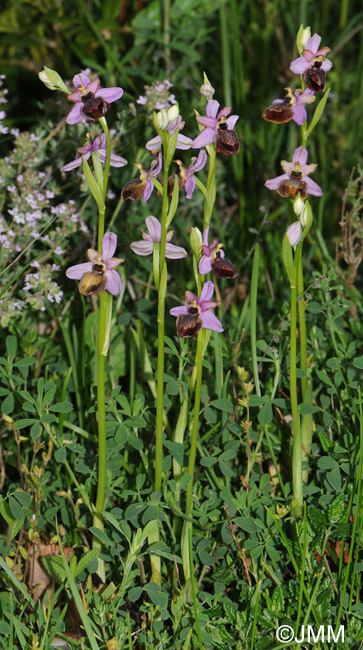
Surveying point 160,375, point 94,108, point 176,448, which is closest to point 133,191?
point 94,108

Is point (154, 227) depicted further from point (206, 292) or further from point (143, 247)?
point (206, 292)

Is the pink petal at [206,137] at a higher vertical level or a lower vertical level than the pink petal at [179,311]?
higher

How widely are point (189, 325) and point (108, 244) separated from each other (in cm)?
24

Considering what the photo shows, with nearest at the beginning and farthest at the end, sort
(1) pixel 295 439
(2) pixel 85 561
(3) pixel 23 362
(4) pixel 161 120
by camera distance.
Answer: (4) pixel 161 120 < (2) pixel 85 561 < (1) pixel 295 439 < (3) pixel 23 362

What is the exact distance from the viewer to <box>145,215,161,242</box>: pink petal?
Answer: 5.15 ft

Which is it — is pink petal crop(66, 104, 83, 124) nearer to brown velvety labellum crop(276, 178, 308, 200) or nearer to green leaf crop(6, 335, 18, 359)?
brown velvety labellum crop(276, 178, 308, 200)

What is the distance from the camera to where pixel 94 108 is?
1457mm

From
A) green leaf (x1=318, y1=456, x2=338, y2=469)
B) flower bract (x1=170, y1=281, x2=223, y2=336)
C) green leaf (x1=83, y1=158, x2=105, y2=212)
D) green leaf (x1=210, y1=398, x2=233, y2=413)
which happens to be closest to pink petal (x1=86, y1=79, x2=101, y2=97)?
green leaf (x1=83, y1=158, x2=105, y2=212)

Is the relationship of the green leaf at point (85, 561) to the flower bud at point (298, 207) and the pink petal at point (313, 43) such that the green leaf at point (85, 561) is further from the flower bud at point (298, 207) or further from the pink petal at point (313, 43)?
the pink petal at point (313, 43)

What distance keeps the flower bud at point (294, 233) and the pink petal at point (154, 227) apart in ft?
0.96

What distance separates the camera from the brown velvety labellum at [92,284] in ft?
4.88

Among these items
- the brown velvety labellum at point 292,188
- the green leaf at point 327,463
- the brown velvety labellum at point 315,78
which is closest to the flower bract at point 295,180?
the brown velvety labellum at point 292,188

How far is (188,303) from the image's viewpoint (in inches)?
61.2

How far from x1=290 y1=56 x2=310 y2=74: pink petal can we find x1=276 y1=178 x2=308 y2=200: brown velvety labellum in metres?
0.25
